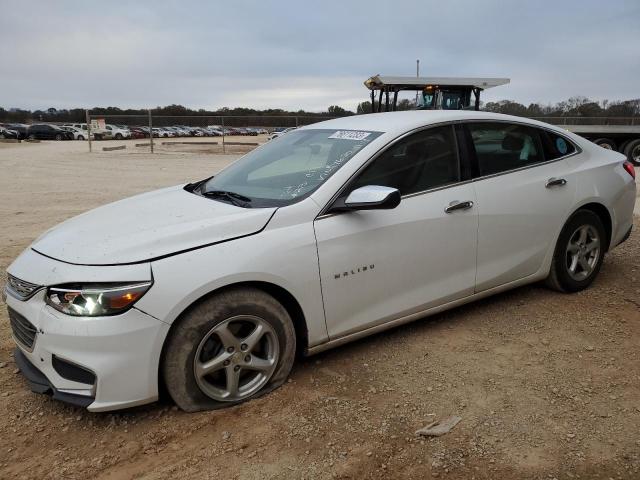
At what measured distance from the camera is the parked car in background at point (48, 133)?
48.0m

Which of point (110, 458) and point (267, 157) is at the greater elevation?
point (267, 157)

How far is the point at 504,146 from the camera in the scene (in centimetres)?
394

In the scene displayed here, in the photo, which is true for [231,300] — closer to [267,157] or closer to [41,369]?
[41,369]

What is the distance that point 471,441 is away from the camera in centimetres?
262

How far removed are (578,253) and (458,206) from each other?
1.53 meters

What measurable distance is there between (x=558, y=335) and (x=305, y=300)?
1983 millimetres

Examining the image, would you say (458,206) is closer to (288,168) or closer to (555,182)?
(555,182)

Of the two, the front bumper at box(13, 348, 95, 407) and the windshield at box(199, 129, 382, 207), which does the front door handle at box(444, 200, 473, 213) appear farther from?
the front bumper at box(13, 348, 95, 407)

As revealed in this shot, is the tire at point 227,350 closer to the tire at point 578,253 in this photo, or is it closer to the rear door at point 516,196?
the rear door at point 516,196

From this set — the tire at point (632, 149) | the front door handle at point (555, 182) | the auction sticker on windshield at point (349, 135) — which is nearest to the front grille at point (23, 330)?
the auction sticker on windshield at point (349, 135)

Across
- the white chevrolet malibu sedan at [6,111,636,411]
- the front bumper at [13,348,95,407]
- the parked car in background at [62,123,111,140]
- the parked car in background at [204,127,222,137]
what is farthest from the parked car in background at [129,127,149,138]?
the front bumper at [13,348,95,407]

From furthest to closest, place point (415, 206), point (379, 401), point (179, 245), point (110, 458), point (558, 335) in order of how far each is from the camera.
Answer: point (558, 335)
point (415, 206)
point (379, 401)
point (179, 245)
point (110, 458)

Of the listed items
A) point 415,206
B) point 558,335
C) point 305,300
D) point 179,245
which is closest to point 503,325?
point 558,335

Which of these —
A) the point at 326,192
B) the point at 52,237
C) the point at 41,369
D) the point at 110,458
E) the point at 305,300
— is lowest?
the point at 110,458
